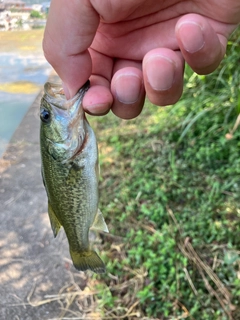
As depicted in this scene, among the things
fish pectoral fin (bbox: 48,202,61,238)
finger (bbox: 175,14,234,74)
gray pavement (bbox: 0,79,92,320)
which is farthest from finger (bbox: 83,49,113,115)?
gray pavement (bbox: 0,79,92,320)

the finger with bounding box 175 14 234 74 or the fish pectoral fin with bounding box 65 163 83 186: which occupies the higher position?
the finger with bounding box 175 14 234 74

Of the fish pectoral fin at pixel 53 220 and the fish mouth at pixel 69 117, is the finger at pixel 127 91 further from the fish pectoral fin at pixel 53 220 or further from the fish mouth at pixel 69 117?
the fish pectoral fin at pixel 53 220

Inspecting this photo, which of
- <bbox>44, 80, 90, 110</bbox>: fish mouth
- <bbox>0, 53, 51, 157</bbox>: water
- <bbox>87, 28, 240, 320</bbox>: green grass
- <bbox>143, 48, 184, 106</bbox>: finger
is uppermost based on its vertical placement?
<bbox>143, 48, 184, 106</bbox>: finger

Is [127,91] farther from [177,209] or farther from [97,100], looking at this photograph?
[177,209]

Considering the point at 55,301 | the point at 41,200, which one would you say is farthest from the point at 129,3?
the point at 41,200

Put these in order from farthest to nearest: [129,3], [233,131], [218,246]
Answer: [233,131]
[218,246]
[129,3]

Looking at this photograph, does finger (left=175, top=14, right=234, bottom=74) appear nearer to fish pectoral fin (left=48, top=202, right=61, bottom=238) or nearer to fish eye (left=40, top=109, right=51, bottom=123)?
fish eye (left=40, top=109, right=51, bottom=123)

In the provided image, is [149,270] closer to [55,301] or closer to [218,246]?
[218,246]
